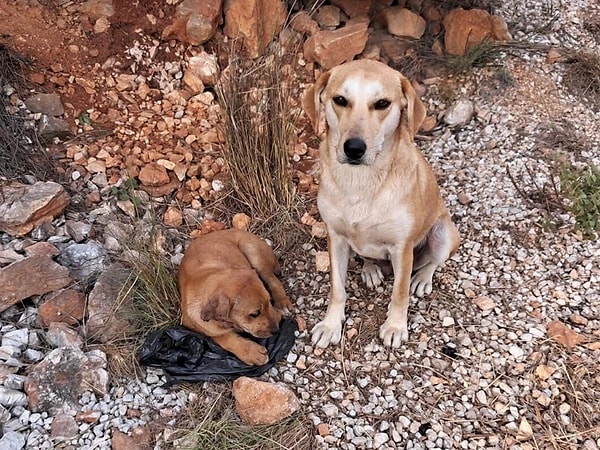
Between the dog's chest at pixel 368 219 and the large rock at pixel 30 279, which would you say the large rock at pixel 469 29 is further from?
the large rock at pixel 30 279

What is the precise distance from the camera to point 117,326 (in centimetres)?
377

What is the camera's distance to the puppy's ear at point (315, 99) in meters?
3.42

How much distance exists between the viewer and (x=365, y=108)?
10.4ft

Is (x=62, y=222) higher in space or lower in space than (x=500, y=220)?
higher

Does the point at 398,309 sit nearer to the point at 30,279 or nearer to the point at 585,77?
the point at 30,279

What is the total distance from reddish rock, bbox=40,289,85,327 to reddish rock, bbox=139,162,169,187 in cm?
113

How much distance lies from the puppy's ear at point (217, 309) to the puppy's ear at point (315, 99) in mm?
1053

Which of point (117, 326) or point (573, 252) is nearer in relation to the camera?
point (117, 326)

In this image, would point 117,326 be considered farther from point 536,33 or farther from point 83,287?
point 536,33

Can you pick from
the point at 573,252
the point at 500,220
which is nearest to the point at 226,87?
the point at 500,220

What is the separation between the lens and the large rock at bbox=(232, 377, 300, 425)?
3.35m

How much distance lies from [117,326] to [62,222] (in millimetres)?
1018

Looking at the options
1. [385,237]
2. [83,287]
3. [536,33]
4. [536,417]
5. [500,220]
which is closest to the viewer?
[536,417]

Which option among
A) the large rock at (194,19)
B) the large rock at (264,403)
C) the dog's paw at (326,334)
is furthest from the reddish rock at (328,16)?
the large rock at (264,403)
